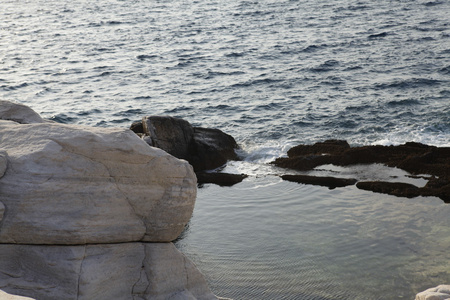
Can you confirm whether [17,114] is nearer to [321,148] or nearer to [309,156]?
[309,156]

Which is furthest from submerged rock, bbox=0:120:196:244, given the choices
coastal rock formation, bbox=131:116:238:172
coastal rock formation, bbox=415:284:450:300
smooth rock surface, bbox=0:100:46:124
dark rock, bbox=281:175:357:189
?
coastal rock formation, bbox=131:116:238:172

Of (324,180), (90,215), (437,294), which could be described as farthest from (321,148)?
(90,215)

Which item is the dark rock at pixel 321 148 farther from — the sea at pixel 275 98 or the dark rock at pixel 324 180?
the dark rock at pixel 324 180

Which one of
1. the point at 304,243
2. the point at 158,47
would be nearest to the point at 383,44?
the point at 158,47

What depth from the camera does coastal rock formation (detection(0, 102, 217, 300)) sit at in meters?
7.65

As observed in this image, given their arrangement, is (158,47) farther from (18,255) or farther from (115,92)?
(18,255)

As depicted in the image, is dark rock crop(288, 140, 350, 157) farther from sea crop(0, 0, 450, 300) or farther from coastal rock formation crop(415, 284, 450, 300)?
coastal rock formation crop(415, 284, 450, 300)

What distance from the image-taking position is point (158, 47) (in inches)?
1436

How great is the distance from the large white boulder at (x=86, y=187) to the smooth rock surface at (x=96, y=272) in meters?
0.16

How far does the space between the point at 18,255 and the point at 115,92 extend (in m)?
21.3

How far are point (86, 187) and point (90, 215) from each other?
42cm

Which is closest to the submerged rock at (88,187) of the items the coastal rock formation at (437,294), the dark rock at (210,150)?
the coastal rock formation at (437,294)

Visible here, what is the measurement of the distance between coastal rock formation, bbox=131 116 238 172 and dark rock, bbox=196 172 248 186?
628mm

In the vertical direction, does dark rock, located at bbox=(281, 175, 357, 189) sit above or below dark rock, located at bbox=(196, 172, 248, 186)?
above
